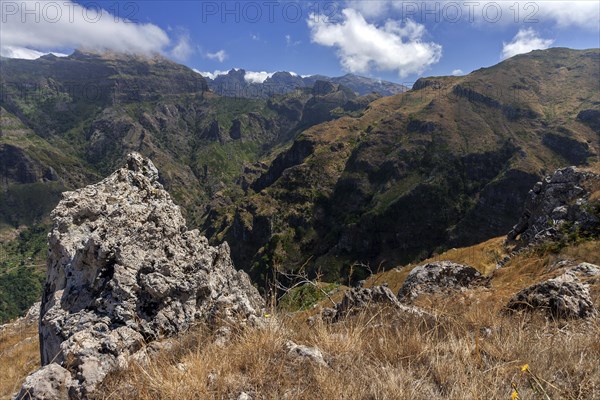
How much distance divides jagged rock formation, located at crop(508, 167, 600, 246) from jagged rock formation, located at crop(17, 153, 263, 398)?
15501 mm

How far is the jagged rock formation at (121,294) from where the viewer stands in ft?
12.4

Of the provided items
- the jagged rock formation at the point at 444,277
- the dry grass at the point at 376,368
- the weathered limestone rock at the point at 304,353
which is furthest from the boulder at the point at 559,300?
the jagged rock formation at the point at 444,277

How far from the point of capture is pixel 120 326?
4.78m

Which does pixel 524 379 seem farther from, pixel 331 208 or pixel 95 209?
pixel 331 208

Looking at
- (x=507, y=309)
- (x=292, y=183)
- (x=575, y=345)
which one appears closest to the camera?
(x=575, y=345)

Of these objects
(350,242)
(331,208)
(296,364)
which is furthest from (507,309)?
(331,208)

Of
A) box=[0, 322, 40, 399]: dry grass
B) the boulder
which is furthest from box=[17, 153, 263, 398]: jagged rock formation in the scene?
the boulder

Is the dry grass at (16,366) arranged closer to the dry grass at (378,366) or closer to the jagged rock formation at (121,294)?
the jagged rock formation at (121,294)

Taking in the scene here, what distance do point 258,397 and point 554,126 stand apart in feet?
730

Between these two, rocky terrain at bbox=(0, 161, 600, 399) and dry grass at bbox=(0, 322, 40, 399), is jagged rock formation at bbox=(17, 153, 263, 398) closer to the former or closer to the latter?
rocky terrain at bbox=(0, 161, 600, 399)

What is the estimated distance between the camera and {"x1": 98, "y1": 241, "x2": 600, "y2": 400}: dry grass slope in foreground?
2.76 meters

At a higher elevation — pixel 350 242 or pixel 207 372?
pixel 207 372

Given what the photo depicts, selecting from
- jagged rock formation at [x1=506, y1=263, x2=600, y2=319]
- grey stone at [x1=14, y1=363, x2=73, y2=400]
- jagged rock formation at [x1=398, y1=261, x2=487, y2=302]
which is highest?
jagged rock formation at [x1=506, y1=263, x2=600, y2=319]

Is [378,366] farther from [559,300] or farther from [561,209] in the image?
[561,209]
